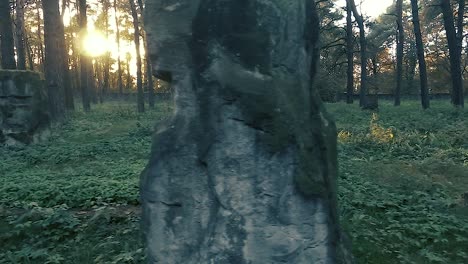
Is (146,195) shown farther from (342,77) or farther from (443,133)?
(342,77)

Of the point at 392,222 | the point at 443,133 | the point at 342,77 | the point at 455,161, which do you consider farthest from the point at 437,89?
the point at 392,222

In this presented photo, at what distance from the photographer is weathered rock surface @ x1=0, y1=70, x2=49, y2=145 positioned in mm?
11656

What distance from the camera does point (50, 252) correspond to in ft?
15.4

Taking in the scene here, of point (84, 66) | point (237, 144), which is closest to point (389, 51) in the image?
point (84, 66)

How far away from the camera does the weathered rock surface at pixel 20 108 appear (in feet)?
38.2

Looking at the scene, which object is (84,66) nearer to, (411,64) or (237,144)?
(237,144)

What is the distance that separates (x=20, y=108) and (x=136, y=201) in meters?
7.50

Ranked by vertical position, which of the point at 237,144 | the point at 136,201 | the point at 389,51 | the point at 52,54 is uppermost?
the point at 389,51

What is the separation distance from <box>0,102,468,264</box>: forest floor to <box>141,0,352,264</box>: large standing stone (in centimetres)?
141

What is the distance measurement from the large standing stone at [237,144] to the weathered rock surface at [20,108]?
9.93 metres

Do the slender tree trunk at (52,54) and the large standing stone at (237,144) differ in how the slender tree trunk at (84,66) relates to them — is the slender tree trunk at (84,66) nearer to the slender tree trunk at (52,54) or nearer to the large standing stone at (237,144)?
the slender tree trunk at (52,54)

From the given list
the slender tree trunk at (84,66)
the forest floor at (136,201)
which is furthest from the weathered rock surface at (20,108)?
the slender tree trunk at (84,66)

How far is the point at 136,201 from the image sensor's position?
20.8ft

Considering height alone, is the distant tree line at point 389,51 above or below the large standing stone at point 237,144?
above
